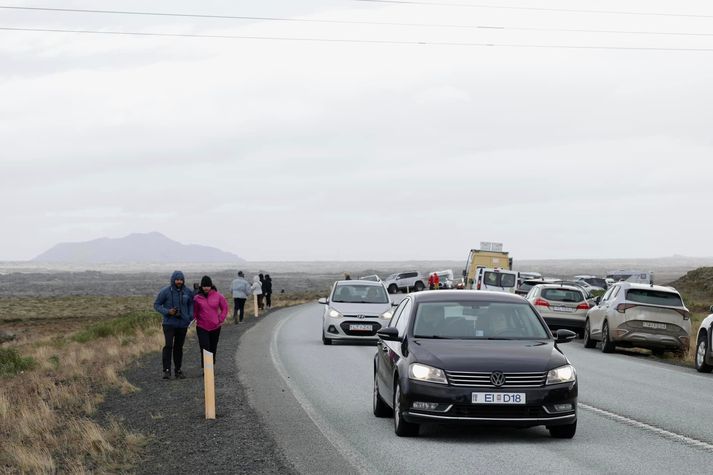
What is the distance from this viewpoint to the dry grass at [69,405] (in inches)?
424

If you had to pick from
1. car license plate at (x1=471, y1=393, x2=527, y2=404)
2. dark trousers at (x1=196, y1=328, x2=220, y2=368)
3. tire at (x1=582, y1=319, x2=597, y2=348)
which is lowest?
tire at (x1=582, y1=319, x2=597, y2=348)

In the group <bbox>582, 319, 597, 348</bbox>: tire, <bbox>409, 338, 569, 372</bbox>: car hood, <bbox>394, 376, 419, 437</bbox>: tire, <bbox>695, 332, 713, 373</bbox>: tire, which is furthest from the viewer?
<bbox>582, 319, 597, 348</bbox>: tire

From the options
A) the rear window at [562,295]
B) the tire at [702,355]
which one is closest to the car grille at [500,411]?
the tire at [702,355]

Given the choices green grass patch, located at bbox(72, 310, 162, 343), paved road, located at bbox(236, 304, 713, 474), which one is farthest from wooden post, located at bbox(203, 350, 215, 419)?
green grass patch, located at bbox(72, 310, 162, 343)

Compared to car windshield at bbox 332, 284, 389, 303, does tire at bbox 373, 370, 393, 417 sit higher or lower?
lower

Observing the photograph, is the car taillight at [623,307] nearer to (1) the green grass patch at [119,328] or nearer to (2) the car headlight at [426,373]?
(2) the car headlight at [426,373]

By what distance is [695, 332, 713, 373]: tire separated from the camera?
20938mm

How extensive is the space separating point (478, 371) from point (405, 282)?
73178 millimetres

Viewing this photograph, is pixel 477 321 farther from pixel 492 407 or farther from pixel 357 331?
pixel 357 331

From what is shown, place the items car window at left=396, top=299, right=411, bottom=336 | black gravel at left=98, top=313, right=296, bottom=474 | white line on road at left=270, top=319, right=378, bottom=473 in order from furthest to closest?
1. car window at left=396, top=299, right=411, bottom=336
2. black gravel at left=98, top=313, right=296, bottom=474
3. white line on road at left=270, top=319, right=378, bottom=473

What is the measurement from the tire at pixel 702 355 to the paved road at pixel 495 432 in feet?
1.28

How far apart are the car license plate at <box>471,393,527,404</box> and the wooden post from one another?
3.75m

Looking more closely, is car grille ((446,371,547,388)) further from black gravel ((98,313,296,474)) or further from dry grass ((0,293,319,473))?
dry grass ((0,293,319,473))

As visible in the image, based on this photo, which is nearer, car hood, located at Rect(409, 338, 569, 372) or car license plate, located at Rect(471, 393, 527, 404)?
car license plate, located at Rect(471, 393, 527, 404)
